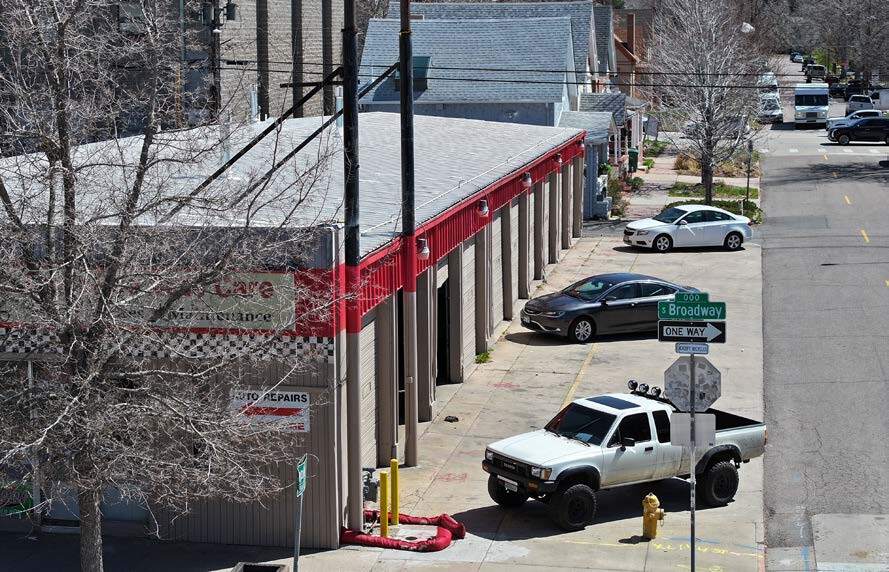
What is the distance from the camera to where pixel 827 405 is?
22156 mm

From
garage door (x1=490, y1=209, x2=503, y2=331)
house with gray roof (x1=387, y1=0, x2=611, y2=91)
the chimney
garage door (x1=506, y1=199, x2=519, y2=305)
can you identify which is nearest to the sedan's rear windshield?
garage door (x1=506, y1=199, x2=519, y2=305)

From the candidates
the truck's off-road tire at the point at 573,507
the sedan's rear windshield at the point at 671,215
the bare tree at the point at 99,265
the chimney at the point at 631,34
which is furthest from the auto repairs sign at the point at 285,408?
the chimney at the point at 631,34

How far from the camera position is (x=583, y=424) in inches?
682

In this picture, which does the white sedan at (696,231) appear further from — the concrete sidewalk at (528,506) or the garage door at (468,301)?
the garage door at (468,301)

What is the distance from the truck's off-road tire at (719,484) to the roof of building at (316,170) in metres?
5.38

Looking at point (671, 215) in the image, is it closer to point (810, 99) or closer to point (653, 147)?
point (653, 147)

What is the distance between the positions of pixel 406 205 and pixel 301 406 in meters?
3.89

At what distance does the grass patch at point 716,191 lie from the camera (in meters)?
49.5

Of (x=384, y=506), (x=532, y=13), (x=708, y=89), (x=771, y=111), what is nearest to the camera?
(x=384, y=506)

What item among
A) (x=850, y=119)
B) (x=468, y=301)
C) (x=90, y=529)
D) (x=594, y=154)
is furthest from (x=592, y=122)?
(x=90, y=529)

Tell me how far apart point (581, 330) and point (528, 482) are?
11226 millimetres

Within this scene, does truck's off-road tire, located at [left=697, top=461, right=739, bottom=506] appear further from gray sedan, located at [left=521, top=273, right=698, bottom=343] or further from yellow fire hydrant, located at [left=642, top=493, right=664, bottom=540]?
gray sedan, located at [left=521, top=273, right=698, bottom=343]

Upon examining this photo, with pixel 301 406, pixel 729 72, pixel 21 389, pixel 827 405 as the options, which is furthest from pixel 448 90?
pixel 21 389

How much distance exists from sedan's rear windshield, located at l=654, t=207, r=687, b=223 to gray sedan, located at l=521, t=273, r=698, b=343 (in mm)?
10220
